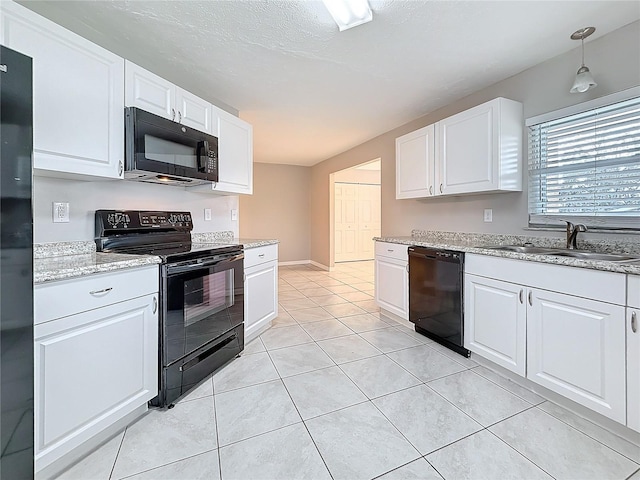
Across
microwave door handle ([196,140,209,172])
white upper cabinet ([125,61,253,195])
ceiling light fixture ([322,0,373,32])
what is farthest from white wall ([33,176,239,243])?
ceiling light fixture ([322,0,373,32])

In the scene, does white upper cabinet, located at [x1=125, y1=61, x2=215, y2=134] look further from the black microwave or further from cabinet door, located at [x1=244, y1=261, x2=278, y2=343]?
cabinet door, located at [x1=244, y1=261, x2=278, y2=343]

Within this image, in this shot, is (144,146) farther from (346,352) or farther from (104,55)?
(346,352)

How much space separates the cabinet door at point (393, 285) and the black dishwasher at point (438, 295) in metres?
0.10

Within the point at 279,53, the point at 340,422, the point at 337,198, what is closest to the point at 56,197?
the point at 279,53

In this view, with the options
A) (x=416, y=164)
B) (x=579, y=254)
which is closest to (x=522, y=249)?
(x=579, y=254)

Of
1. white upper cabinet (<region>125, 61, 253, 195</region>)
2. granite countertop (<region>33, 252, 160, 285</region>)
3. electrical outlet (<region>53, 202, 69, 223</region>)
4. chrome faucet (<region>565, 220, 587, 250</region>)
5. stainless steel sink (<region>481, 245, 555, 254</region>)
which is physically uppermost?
white upper cabinet (<region>125, 61, 253, 195</region>)

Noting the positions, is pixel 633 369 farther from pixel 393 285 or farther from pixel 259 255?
pixel 259 255

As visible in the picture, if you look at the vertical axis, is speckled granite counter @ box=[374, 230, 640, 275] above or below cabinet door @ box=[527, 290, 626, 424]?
above

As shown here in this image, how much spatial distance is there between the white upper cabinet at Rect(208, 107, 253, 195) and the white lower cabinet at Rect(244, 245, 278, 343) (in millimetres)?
689

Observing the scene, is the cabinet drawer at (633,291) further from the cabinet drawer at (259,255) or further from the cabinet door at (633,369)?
the cabinet drawer at (259,255)

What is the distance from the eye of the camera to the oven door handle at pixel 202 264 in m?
1.80

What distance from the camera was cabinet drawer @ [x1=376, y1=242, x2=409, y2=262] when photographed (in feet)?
10.0

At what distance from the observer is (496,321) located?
2141mm

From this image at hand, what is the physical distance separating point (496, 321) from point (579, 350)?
519 millimetres
